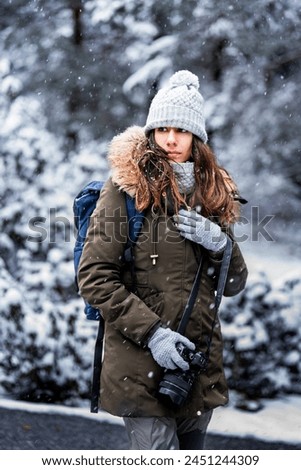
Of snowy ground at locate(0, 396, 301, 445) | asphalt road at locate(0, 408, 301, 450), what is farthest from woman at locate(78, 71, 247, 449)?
snowy ground at locate(0, 396, 301, 445)

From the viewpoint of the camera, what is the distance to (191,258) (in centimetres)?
267

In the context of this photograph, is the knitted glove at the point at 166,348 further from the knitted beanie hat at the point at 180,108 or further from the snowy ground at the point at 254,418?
the snowy ground at the point at 254,418

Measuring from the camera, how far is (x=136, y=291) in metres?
2.64

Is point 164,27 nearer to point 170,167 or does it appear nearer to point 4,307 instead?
point 4,307

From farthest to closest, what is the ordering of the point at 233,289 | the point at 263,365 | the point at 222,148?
the point at 222,148
the point at 263,365
the point at 233,289

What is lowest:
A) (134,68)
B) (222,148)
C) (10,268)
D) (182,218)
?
(10,268)

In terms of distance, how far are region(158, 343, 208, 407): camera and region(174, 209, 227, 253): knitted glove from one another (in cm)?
41

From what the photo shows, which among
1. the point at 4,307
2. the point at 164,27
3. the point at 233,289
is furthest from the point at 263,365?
the point at 164,27

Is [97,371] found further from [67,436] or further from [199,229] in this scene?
[67,436]

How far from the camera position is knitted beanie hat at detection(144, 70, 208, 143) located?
2.71 metres

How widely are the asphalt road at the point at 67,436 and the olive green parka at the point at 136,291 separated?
1.96m

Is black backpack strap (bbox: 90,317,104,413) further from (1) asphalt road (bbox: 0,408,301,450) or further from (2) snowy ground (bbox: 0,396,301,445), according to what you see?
(2) snowy ground (bbox: 0,396,301,445)

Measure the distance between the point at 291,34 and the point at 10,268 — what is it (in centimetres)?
303

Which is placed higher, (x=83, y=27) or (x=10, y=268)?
(x=83, y=27)
